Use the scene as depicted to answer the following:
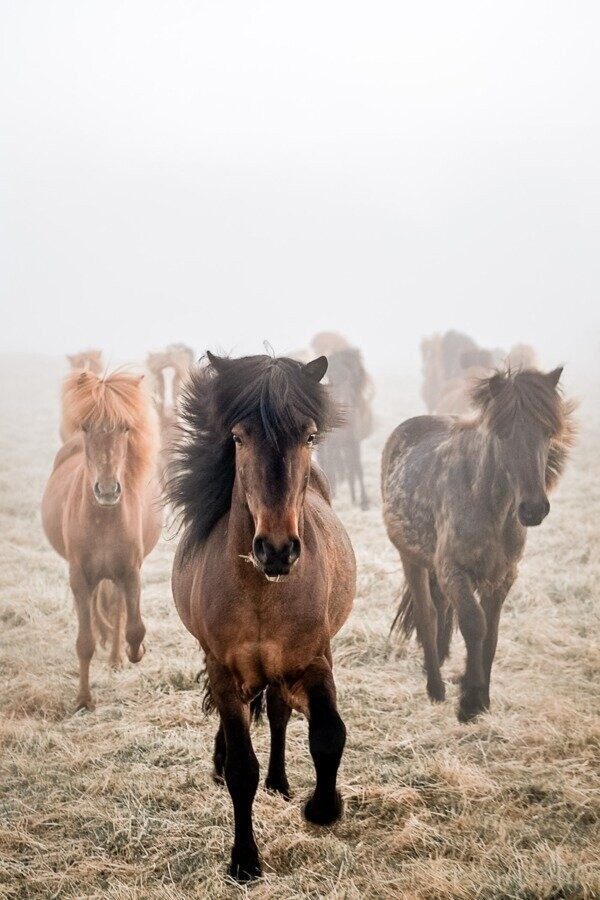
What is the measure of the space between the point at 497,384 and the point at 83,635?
3313 millimetres

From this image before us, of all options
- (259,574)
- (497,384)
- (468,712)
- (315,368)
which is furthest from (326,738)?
(497,384)

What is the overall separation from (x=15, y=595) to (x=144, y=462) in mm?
2861

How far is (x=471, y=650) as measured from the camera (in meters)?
4.57

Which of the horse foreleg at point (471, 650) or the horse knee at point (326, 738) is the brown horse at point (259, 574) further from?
the horse foreleg at point (471, 650)

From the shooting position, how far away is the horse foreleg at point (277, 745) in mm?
3656

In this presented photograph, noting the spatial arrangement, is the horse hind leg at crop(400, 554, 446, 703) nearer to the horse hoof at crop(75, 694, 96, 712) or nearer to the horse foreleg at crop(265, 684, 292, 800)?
the horse foreleg at crop(265, 684, 292, 800)

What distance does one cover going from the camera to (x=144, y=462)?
5.50 metres

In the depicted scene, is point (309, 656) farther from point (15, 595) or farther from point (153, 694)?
point (15, 595)

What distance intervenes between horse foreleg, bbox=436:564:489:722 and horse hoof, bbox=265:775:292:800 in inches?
57.1

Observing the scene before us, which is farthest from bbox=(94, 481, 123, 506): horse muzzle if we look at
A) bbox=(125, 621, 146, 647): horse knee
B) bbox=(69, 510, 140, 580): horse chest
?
bbox=(125, 621, 146, 647): horse knee

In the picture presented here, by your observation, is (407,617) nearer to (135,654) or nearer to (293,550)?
(135,654)

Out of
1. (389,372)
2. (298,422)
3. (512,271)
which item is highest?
(512,271)

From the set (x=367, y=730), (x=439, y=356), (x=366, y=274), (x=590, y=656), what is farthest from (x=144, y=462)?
(x=366, y=274)

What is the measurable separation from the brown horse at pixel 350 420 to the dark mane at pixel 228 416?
9.48 meters
